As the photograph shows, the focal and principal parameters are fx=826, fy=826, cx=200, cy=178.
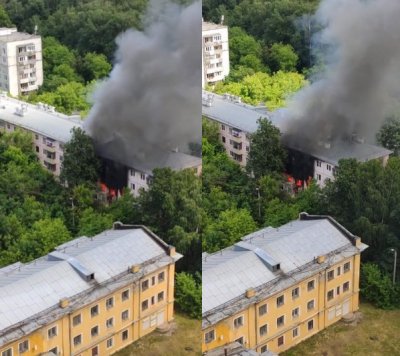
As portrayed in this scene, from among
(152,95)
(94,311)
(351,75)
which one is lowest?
(94,311)

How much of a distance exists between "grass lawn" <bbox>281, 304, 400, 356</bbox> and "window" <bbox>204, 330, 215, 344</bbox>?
1.18ft

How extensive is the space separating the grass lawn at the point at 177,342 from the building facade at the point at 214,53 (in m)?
0.93

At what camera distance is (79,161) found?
310 cm

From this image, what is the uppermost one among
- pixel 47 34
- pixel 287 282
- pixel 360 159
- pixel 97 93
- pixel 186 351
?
pixel 47 34

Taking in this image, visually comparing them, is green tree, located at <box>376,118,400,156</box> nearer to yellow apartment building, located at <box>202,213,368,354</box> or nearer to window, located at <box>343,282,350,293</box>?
yellow apartment building, located at <box>202,213,368,354</box>

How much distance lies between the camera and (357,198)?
297 centimetres

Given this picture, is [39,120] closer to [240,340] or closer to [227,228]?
Result: [227,228]

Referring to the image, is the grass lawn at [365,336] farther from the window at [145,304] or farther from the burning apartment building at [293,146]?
the window at [145,304]

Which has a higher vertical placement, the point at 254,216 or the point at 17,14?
the point at 17,14

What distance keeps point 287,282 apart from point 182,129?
0.68m

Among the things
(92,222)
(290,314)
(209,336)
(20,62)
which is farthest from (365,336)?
(20,62)

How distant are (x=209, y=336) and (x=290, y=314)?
30cm

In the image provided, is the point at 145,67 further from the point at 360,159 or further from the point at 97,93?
the point at 360,159

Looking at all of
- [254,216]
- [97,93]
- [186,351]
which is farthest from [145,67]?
[186,351]
